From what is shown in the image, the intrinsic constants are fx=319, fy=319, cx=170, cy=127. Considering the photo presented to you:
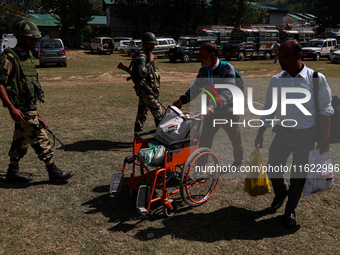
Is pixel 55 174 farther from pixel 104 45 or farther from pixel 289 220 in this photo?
pixel 104 45

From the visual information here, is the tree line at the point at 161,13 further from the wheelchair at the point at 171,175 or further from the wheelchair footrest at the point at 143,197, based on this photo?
the wheelchair footrest at the point at 143,197

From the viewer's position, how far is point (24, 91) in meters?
4.36

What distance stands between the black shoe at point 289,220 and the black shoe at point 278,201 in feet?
1.04

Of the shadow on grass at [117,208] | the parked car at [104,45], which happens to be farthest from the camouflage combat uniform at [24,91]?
the parked car at [104,45]

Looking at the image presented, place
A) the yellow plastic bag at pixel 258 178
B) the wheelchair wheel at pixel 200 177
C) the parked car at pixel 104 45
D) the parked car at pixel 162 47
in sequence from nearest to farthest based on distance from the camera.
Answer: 1. the yellow plastic bag at pixel 258 178
2. the wheelchair wheel at pixel 200 177
3. the parked car at pixel 162 47
4. the parked car at pixel 104 45

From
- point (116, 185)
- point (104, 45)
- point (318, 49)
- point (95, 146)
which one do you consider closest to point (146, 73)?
point (95, 146)

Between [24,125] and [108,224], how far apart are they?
186 cm

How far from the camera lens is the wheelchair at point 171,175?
3672 mm

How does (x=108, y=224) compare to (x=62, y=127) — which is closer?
(x=108, y=224)

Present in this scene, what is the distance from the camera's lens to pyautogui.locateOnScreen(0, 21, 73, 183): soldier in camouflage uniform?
4.15 metres

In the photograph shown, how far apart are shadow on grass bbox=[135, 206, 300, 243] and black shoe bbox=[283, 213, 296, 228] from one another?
0.07m

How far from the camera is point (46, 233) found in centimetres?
355

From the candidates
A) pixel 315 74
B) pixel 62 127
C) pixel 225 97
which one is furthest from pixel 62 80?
pixel 315 74

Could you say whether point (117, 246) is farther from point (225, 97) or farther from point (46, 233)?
point (225, 97)
